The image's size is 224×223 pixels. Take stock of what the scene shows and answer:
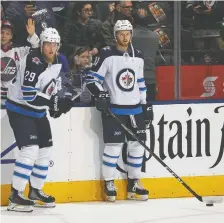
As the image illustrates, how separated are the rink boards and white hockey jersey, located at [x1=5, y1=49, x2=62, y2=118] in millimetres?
211

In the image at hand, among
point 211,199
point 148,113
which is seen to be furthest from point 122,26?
point 211,199

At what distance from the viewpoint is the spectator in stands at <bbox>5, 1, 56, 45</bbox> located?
5344 mm

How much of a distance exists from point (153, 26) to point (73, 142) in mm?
1004

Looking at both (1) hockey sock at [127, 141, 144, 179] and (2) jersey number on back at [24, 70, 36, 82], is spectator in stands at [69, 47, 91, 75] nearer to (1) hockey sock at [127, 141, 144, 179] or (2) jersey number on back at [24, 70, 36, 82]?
(2) jersey number on back at [24, 70, 36, 82]

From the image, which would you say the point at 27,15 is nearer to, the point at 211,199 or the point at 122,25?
the point at 122,25

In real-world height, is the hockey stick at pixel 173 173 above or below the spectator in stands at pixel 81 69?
below

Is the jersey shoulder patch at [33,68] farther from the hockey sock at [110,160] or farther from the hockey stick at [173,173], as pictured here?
the hockey sock at [110,160]

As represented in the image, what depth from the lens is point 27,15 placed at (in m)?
5.40

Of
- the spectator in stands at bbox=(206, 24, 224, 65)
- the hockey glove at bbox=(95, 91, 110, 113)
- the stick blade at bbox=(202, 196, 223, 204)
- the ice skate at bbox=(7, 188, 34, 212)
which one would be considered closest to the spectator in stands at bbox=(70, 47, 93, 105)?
the hockey glove at bbox=(95, 91, 110, 113)

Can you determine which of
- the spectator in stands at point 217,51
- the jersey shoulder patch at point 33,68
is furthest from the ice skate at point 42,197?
the spectator in stands at point 217,51

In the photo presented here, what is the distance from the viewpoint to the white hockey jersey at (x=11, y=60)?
17.4ft

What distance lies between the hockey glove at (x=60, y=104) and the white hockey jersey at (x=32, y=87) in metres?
0.03

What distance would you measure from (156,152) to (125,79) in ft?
1.86

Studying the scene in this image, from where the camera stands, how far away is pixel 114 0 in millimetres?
5652
